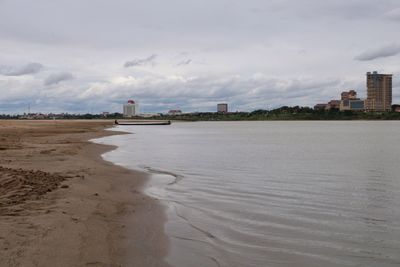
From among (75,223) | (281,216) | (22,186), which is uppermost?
(22,186)

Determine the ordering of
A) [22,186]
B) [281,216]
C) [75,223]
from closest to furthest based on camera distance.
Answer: [75,223] → [281,216] → [22,186]

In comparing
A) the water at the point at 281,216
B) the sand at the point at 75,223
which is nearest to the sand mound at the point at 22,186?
the sand at the point at 75,223

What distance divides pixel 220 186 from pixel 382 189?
5889mm

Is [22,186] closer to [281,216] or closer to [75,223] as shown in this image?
[75,223]

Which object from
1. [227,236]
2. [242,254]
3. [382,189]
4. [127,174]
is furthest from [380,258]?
[127,174]

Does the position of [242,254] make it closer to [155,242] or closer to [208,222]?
[155,242]

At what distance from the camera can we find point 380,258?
7910 mm

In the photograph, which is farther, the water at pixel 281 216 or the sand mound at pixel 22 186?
the sand mound at pixel 22 186

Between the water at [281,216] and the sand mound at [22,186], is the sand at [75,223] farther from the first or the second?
the water at [281,216]

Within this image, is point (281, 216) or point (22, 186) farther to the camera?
point (22, 186)

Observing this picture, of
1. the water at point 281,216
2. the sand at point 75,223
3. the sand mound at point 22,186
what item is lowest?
the water at point 281,216

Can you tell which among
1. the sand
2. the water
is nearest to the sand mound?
the sand

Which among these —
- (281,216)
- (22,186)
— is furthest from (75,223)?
(281,216)

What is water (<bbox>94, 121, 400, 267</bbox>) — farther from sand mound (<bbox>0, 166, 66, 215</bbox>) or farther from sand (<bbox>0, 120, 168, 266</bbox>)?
sand mound (<bbox>0, 166, 66, 215</bbox>)
